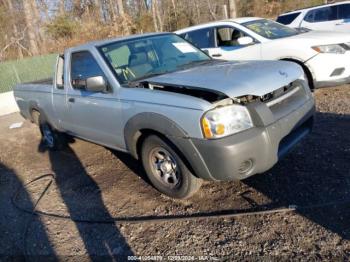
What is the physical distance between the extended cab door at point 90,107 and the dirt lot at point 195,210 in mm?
618

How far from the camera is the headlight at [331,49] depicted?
21.7 feet

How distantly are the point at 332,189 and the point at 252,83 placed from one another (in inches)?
54.4

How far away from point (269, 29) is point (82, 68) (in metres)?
4.68

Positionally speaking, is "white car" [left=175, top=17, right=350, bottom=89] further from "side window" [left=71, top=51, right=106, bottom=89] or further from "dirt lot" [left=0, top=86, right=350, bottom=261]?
"side window" [left=71, top=51, right=106, bottom=89]

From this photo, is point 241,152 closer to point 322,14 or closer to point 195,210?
point 195,210

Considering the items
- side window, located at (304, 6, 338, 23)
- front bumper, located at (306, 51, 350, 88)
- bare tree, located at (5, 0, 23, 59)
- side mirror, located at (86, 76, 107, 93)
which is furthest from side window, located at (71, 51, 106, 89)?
bare tree, located at (5, 0, 23, 59)

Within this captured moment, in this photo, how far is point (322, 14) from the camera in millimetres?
12125

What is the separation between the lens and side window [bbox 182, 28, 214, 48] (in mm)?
8148

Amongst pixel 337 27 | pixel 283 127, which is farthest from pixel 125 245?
pixel 337 27

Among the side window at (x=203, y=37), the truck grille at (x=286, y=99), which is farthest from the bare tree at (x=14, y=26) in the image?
→ the truck grille at (x=286, y=99)

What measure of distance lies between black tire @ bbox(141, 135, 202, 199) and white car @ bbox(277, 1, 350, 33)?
9719mm

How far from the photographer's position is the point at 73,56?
16.4ft

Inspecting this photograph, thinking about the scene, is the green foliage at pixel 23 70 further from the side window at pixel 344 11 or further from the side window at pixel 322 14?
the side window at pixel 344 11

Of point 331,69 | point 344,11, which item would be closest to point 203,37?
point 331,69
